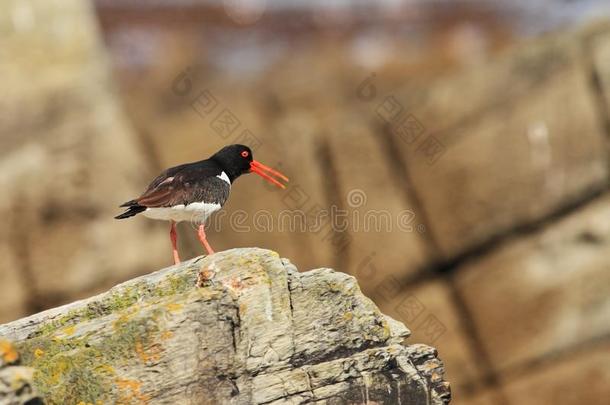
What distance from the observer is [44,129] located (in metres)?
18.3

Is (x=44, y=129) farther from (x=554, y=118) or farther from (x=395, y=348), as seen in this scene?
(x=395, y=348)

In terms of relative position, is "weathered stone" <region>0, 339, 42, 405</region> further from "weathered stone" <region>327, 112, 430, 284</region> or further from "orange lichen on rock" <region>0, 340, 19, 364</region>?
"weathered stone" <region>327, 112, 430, 284</region>

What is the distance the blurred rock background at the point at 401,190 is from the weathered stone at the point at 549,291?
0.03m

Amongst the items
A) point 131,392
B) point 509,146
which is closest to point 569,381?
point 509,146

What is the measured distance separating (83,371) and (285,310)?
1709mm

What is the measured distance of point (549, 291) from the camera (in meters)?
18.1

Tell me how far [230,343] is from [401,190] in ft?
36.2

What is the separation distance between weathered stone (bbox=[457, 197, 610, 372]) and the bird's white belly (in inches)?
368

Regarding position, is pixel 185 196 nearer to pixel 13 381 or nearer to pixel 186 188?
pixel 186 188

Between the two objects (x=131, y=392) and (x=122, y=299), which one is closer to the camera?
(x=131, y=392)

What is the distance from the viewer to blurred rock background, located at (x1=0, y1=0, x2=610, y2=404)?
711 inches

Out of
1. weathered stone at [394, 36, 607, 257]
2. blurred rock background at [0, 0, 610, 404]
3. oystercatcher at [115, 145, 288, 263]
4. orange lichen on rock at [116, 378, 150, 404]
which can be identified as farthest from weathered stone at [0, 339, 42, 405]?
weathered stone at [394, 36, 607, 257]

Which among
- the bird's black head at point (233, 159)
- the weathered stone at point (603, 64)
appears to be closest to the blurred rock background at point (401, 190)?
the weathered stone at point (603, 64)

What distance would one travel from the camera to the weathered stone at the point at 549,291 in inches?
706
